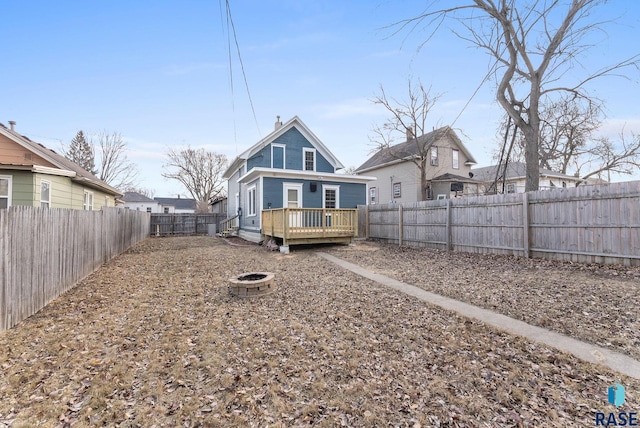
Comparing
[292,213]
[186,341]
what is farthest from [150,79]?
[186,341]

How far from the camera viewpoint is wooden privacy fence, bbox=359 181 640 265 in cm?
709

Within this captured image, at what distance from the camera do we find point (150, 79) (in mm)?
12688

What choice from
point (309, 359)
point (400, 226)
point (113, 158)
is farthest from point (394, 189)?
point (113, 158)

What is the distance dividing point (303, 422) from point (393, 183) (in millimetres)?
23227

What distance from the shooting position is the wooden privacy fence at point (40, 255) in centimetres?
396

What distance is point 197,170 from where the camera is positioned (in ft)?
121

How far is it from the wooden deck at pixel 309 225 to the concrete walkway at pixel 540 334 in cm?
599

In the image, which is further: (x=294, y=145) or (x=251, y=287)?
(x=294, y=145)

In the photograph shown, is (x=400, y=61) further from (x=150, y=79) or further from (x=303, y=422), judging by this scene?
(x=303, y=422)

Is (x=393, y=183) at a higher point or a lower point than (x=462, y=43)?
lower

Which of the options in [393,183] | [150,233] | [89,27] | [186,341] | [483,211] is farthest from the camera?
[393,183]

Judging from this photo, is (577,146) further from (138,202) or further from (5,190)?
(138,202)

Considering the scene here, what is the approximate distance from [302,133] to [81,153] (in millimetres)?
28746

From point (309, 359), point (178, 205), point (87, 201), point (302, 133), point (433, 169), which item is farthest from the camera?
point (178, 205)
